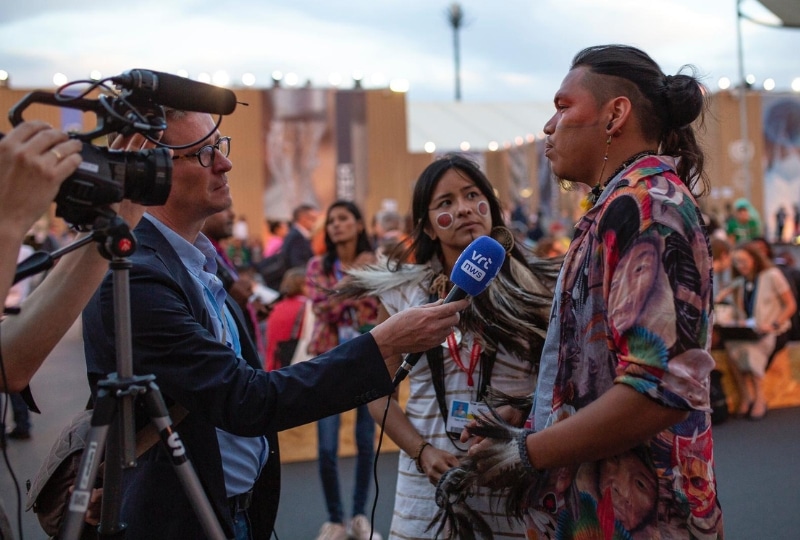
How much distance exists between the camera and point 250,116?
24719 millimetres

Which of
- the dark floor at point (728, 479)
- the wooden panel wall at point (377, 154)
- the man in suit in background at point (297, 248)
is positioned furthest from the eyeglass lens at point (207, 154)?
the wooden panel wall at point (377, 154)

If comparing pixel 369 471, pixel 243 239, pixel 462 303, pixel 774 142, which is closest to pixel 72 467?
pixel 462 303

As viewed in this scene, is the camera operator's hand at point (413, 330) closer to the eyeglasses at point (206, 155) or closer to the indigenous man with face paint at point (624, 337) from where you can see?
the indigenous man with face paint at point (624, 337)

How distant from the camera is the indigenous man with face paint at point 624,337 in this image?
1.57 meters

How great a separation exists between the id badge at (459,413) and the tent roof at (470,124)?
25673 millimetres

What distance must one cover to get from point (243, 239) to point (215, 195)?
16917 mm

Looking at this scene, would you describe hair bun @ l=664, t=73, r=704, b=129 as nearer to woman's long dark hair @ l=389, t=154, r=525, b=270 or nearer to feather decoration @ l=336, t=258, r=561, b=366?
feather decoration @ l=336, t=258, r=561, b=366

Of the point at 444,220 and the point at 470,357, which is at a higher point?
the point at 444,220

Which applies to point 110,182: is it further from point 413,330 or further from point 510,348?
point 510,348

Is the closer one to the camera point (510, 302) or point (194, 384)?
point (194, 384)

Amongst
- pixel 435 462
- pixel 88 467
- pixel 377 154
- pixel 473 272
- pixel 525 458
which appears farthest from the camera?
pixel 377 154

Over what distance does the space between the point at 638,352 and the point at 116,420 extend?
1.07 metres

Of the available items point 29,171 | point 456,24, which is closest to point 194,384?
point 29,171

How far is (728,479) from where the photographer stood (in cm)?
598
